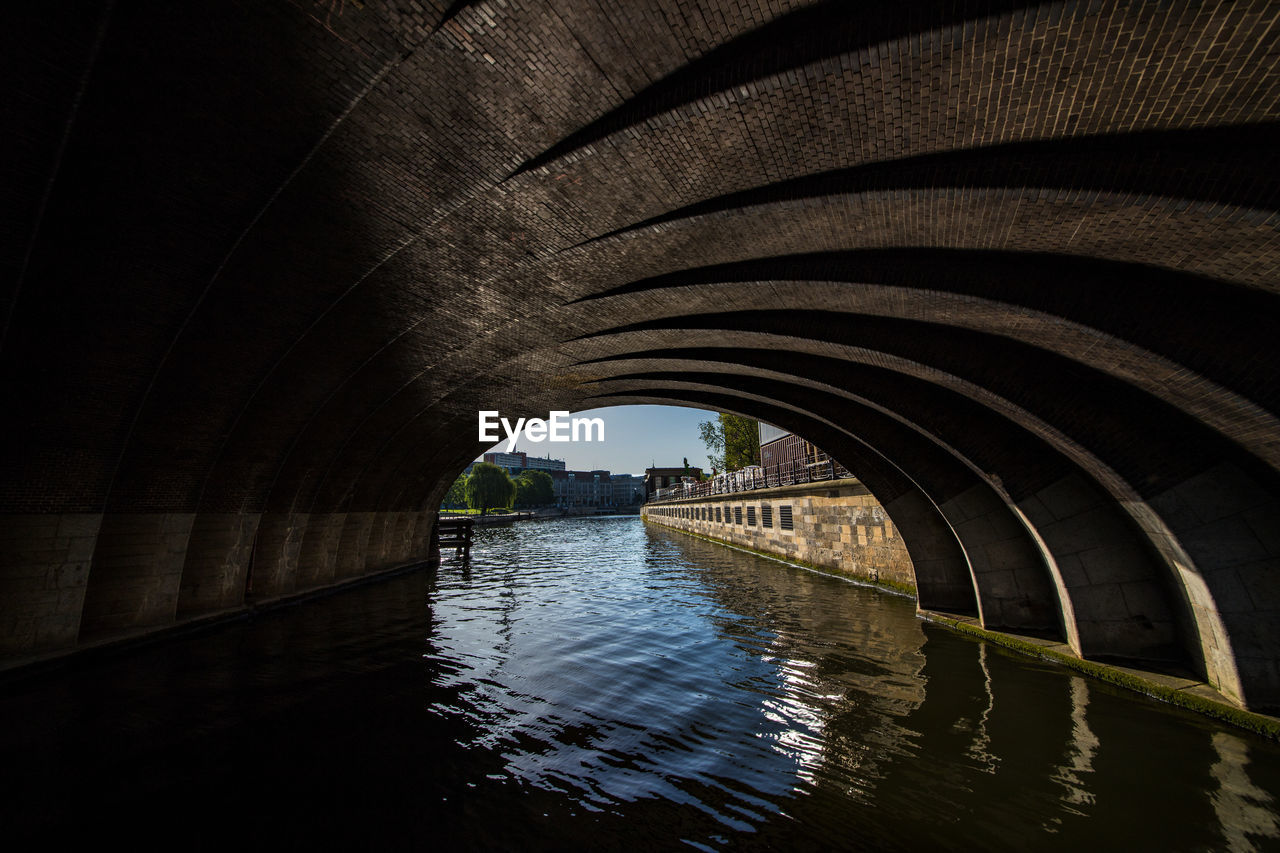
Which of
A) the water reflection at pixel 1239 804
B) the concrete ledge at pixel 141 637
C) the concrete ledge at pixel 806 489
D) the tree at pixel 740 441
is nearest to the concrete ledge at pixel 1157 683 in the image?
the water reflection at pixel 1239 804

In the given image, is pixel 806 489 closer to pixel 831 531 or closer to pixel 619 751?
pixel 831 531

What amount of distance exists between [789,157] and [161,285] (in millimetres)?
8710

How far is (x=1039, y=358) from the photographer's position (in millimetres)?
8266

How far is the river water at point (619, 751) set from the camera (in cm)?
448

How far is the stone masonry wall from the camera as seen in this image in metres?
16.4

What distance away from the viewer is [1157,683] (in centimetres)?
754

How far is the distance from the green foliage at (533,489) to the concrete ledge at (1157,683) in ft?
430

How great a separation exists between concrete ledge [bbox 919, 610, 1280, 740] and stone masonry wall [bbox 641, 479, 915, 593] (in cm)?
482

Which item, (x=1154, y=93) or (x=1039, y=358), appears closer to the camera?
(x=1154, y=93)

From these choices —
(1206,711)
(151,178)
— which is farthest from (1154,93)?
(151,178)

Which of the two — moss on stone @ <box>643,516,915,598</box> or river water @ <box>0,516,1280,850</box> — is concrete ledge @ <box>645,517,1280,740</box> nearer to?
river water @ <box>0,516,1280,850</box>

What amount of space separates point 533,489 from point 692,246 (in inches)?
5455

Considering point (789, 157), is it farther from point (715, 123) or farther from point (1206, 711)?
point (1206, 711)

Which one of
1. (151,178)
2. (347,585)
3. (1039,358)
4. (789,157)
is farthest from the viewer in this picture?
(347,585)
